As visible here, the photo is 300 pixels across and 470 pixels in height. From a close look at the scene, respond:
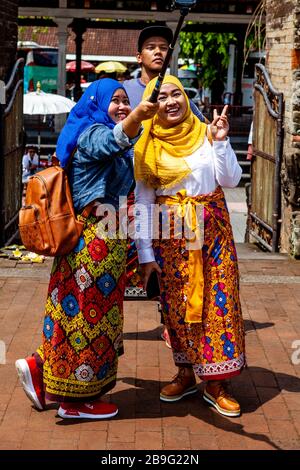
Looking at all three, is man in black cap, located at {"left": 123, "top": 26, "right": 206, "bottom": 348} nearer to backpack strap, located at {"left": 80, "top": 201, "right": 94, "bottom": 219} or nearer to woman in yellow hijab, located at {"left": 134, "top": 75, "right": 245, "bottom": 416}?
woman in yellow hijab, located at {"left": 134, "top": 75, "right": 245, "bottom": 416}

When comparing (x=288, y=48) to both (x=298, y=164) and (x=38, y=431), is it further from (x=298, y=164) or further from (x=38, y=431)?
(x=38, y=431)

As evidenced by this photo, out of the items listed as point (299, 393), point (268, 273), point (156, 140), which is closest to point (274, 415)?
point (299, 393)

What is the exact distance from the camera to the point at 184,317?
4410mm

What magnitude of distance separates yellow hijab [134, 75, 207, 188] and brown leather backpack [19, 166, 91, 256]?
0.40 metres

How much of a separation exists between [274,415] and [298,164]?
4.14m

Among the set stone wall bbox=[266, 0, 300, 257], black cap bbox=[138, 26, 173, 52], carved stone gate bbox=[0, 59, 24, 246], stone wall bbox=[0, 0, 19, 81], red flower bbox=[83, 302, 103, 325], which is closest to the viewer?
red flower bbox=[83, 302, 103, 325]

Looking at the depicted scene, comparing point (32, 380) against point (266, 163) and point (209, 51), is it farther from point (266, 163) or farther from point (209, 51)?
point (209, 51)

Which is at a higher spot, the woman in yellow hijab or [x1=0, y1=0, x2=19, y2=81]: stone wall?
[x1=0, y1=0, x2=19, y2=81]: stone wall

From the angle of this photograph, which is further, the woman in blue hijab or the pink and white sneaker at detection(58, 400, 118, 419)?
the pink and white sneaker at detection(58, 400, 118, 419)

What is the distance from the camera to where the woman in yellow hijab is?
4301mm

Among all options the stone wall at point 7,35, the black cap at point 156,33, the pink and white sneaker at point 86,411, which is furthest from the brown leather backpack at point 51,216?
the stone wall at point 7,35

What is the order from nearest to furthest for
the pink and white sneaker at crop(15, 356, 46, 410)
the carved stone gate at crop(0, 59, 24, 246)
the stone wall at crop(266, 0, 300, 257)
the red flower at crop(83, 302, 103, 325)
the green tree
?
the red flower at crop(83, 302, 103, 325) → the pink and white sneaker at crop(15, 356, 46, 410) → the stone wall at crop(266, 0, 300, 257) → the carved stone gate at crop(0, 59, 24, 246) → the green tree

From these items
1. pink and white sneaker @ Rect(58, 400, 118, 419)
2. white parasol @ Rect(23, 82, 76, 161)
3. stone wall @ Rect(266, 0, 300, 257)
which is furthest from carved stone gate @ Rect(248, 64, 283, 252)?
white parasol @ Rect(23, 82, 76, 161)

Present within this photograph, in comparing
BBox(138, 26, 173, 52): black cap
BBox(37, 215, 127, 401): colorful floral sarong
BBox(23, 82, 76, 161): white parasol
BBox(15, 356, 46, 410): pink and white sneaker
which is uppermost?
BBox(138, 26, 173, 52): black cap
